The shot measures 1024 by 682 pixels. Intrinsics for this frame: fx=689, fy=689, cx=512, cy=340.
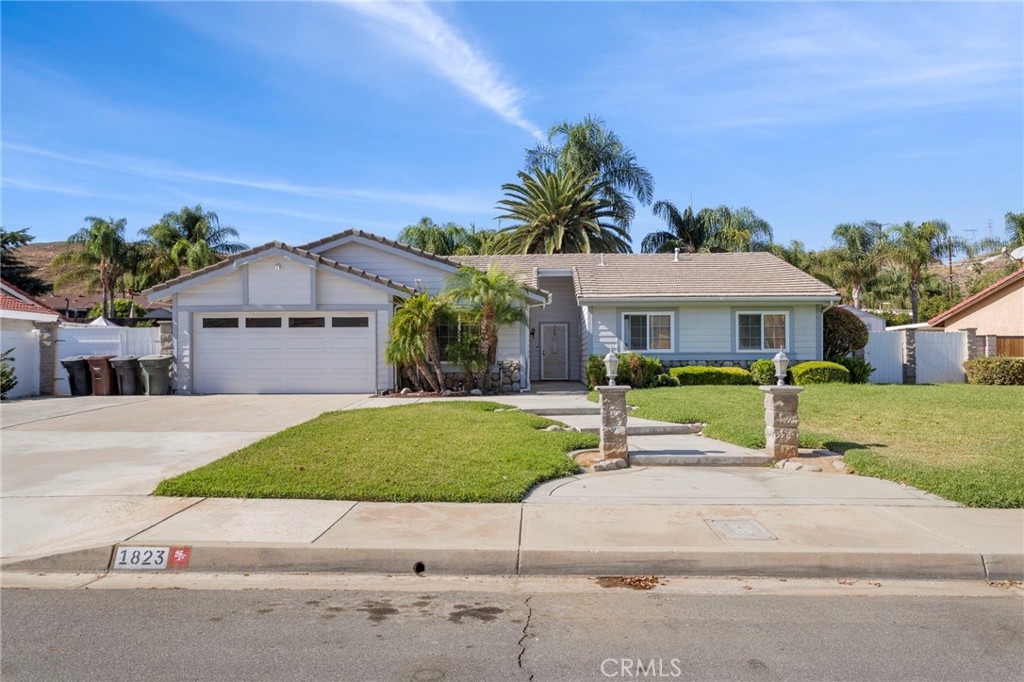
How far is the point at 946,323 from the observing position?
2978cm

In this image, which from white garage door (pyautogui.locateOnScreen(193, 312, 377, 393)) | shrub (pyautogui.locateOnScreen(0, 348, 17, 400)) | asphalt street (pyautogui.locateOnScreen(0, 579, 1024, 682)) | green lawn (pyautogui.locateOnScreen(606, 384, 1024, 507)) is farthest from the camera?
white garage door (pyautogui.locateOnScreen(193, 312, 377, 393))

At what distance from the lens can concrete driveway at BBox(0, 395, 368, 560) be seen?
649 cm

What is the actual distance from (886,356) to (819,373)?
454cm

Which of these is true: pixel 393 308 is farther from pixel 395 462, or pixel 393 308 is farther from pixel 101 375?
pixel 395 462

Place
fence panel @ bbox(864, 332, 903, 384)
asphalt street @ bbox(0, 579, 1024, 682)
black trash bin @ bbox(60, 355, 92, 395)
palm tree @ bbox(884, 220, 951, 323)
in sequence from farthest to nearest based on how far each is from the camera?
palm tree @ bbox(884, 220, 951, 323)
fence panel @ bbox(864, 332, 903, 384)
black trash bin @ bbox(60, 355, 92, 395)
asphalt street @ bbox(0, 579, 1024, 682)

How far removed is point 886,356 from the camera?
22922 mm

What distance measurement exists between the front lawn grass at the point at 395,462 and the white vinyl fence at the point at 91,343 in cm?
1045

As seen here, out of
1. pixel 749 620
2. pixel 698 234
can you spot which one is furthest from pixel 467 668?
pixel 698 234

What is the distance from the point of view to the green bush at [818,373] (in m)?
20.0

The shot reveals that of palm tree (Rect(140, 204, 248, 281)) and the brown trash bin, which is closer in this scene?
the brown trash bin

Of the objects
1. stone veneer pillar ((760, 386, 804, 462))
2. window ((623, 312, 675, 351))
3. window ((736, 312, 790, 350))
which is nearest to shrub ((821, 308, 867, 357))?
window ((736, 312, 790, 350))

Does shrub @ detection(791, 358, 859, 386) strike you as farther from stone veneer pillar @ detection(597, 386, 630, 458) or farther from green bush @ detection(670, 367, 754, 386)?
stone veneer pillar @ detection(597, 386, 630, 458)

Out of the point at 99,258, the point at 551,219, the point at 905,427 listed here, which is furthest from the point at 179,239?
the point at 905,427

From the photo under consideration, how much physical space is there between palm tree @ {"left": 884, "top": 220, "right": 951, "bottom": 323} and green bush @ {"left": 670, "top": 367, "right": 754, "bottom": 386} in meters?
31.7
